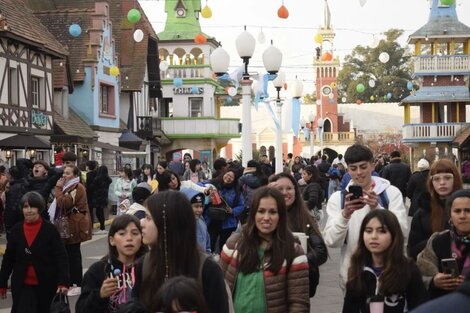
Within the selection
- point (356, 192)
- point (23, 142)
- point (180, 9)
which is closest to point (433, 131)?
point (180, 9)

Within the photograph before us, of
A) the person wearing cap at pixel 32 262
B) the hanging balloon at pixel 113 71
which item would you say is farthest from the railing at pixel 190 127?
the person wearing cap at pixel 32 262

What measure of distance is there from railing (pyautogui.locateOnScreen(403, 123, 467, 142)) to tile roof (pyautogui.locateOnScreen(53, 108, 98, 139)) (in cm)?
1921

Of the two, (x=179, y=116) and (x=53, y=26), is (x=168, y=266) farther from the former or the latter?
(x=179, y=116)

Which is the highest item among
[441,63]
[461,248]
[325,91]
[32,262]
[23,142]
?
[325,91]

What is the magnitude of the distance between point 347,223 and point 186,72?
51.1 metres

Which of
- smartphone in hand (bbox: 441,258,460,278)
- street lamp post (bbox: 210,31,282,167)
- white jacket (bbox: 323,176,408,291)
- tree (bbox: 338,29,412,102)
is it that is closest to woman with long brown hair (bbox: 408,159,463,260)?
white jacket (bbox: 323,176,408,291)

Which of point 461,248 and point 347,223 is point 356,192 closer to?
point 347,223

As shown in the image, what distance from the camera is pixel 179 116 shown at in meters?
56.2

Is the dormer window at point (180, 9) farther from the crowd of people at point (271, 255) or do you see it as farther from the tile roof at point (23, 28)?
the crowd of people at point (271, 255)

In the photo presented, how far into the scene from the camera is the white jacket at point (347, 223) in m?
6.36

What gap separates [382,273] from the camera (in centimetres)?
558

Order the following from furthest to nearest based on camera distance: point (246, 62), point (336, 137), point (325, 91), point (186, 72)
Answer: point (325, 91)
point (336, 137)
point (186, 72)
point (246, 62)

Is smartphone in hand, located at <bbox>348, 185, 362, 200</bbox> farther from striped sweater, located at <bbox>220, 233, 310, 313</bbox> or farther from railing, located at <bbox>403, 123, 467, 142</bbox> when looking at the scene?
railing, located at <bbox>403, 123, 467, 142</bbox>

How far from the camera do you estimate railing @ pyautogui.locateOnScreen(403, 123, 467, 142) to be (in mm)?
48156
